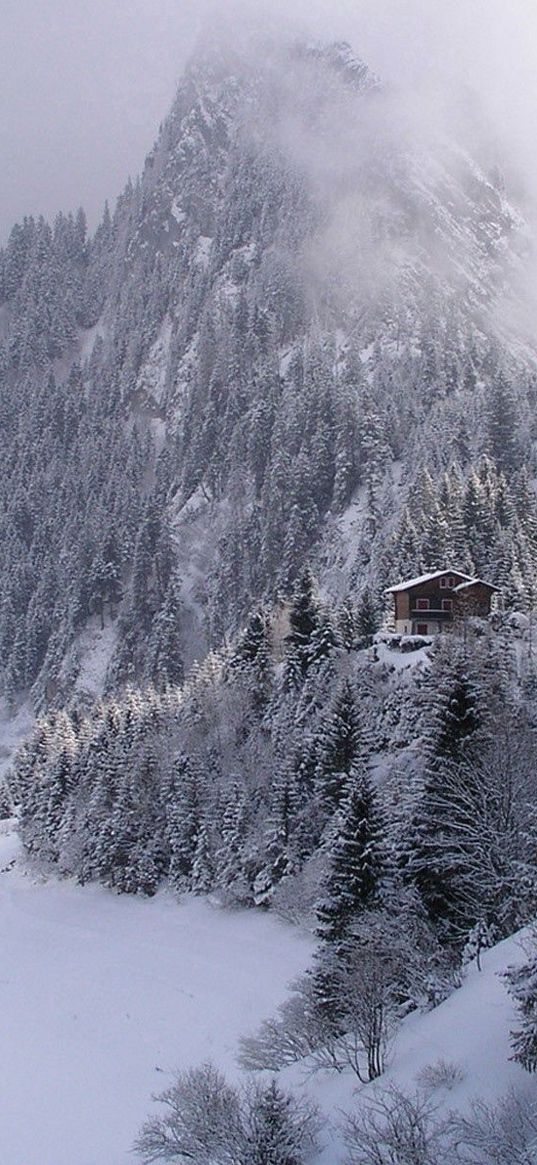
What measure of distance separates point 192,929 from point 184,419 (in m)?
153

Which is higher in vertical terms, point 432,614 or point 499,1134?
point 432,614

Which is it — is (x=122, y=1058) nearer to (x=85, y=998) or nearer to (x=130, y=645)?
(x=85, y=998)

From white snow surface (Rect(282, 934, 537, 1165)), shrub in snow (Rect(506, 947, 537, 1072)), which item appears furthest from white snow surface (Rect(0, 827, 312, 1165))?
shrub in snow (Rect(506, 947, 537, 1072))

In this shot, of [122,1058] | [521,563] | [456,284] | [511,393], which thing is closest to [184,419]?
[456,284]

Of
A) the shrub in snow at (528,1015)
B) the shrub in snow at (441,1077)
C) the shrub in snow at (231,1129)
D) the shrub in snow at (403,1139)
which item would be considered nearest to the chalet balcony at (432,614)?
the shrub in snow at (231,1129)

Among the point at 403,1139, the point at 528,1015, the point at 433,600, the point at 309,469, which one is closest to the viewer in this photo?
the point at 403,1139

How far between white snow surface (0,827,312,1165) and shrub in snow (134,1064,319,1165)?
902 centimetres

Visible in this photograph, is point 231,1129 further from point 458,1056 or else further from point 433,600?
point 433,600

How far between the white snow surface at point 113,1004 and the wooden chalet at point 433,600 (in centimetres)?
2890

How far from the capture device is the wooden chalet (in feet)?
228

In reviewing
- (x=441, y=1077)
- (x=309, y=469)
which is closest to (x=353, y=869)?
(x=441, y=1077)

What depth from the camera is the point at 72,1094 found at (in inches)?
1219

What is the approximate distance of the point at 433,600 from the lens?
71.1 metres

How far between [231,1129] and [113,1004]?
1085 inches
